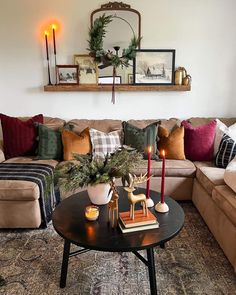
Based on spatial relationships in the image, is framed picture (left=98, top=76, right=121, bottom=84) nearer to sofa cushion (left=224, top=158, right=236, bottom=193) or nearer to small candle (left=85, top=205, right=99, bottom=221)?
sofa cushion (left=224, top=158, right=236, bottom=193)

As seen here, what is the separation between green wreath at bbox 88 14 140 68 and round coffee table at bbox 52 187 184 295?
6.52 ft

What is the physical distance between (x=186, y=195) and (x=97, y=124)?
135 cm

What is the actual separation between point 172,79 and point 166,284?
8.05ft

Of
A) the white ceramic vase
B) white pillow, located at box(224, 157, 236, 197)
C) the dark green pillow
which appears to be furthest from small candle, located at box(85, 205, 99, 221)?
the dark green pillow

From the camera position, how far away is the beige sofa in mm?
2084

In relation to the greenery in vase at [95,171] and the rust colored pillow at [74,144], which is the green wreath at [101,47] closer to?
the rust colored pillow at [74,144]

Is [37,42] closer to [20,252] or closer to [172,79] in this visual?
[172,79]

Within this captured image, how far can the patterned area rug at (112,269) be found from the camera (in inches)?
70.6

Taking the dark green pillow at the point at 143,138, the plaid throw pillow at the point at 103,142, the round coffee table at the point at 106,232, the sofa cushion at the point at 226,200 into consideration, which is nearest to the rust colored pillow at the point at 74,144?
the plaid throw pillow at the point at 103,142

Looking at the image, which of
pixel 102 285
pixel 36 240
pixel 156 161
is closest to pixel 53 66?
pixel 156 161

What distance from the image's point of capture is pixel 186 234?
2.42 meters

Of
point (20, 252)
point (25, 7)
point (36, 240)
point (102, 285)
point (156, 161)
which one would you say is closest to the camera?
point (102, 285)

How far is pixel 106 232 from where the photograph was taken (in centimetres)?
159

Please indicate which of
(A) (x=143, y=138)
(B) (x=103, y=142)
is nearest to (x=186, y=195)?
(A) (x=143, y=138)
